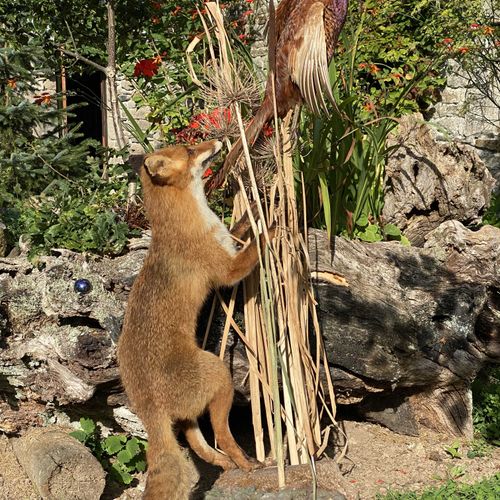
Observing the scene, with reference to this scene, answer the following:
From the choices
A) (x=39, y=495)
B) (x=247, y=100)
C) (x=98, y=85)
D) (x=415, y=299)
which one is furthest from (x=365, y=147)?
(x=98, y=85)

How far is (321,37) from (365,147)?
4.97 ft

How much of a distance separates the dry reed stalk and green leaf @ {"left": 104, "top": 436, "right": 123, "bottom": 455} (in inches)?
39.1

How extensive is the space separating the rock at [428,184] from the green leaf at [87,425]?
2698 mm

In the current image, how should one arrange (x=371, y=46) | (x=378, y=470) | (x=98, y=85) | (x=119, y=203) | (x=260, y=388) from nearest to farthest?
(x=260, y=388) < (x=378, y=470) < (x=119, y=203) < (x=371, y=46) < (x=98, y=85)

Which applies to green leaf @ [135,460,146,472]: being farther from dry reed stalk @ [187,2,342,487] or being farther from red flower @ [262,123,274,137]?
red flower @ [262,123,274,137]

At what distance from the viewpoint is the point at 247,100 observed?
4.12 meters

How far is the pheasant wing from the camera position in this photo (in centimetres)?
385

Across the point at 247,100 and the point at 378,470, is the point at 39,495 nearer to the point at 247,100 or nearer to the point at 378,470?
the point at 378,470

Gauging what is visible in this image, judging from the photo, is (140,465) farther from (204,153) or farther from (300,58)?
(300,58)

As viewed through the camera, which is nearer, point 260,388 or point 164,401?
point 164,401

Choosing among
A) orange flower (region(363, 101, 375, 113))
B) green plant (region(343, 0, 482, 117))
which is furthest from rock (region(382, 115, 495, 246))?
green plant (region(343, 0, 482, 117))

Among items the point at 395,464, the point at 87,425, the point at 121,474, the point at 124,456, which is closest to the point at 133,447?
the point at 124,456

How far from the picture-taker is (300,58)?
12.9 ft

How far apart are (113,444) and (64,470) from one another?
45 cm
